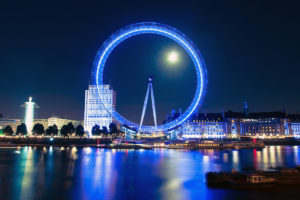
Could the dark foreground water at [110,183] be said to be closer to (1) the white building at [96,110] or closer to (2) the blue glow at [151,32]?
(2) the blue glow at [151,32]

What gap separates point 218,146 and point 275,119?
122ft

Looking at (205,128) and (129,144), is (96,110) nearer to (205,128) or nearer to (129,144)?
(205,128)

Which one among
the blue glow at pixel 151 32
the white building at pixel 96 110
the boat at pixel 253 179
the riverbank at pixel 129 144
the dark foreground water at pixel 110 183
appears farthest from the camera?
the white building at pixel 96 110

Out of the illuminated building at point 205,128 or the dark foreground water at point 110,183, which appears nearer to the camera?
the dark foreground water at point 110,183

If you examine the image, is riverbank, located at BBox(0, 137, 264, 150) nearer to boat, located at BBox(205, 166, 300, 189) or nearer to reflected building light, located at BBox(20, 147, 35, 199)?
reflected building light, located at BBox(20, 147, 35, 199)

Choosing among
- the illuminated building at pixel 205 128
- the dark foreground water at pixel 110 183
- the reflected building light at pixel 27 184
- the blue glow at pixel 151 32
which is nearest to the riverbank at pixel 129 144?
the blue glow at pixel 151 32

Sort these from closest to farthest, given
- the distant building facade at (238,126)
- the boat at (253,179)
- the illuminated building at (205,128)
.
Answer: the boat at (253,179), the distant building facade at (238,126), the illuminated building at (205,128)

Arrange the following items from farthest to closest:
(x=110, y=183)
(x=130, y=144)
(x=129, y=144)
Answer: (x=130, y=144)
(x=129, y=144)
(x=110, y=183)

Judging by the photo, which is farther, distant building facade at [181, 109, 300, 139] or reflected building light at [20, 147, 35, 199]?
distant building facade at [181, 109, 300, 139]

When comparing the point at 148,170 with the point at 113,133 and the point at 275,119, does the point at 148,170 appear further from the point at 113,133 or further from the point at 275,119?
the point at 275,119

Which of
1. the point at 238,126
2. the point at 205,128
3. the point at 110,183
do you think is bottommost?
the point at 110,183

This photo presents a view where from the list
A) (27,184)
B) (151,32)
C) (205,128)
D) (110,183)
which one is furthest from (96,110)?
(110,183)

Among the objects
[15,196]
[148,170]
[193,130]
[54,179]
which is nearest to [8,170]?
[54,179]

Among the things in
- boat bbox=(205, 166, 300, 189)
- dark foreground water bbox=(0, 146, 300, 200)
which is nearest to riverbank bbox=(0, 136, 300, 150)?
dark foreground water bbox=(0, 146, 300, 200)
